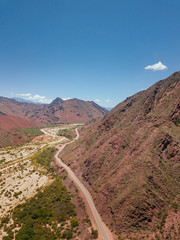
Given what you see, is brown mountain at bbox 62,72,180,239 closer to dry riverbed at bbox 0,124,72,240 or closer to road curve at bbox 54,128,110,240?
road curve at bbox 54,128,110,240

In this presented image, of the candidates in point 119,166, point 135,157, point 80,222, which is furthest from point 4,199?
point 135,157

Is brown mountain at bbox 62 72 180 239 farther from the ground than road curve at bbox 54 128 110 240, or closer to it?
farther from the ground

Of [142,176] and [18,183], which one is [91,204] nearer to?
[142,176]

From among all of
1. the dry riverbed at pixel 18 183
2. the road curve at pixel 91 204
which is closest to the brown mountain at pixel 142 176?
the road curve at pixel 91 204

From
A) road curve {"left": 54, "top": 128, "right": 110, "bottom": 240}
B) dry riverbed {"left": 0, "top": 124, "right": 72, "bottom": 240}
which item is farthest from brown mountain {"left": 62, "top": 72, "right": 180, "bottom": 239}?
dry riverbed {"left": 0, "top": 124, "right": 72, "bottom": 240}

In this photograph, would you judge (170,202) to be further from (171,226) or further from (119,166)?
(119,166)

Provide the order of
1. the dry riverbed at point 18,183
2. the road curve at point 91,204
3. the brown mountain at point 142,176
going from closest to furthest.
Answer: the brown mountain at point 142,176
the road curve at point 91,204
the dry riverbed at point 18,183

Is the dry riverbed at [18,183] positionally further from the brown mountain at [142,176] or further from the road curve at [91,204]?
the brown mountain at [142,176]

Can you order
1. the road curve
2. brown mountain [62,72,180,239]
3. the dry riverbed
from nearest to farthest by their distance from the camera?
brown mountain [62,72,180,239], the road curve, the dry riverbed
